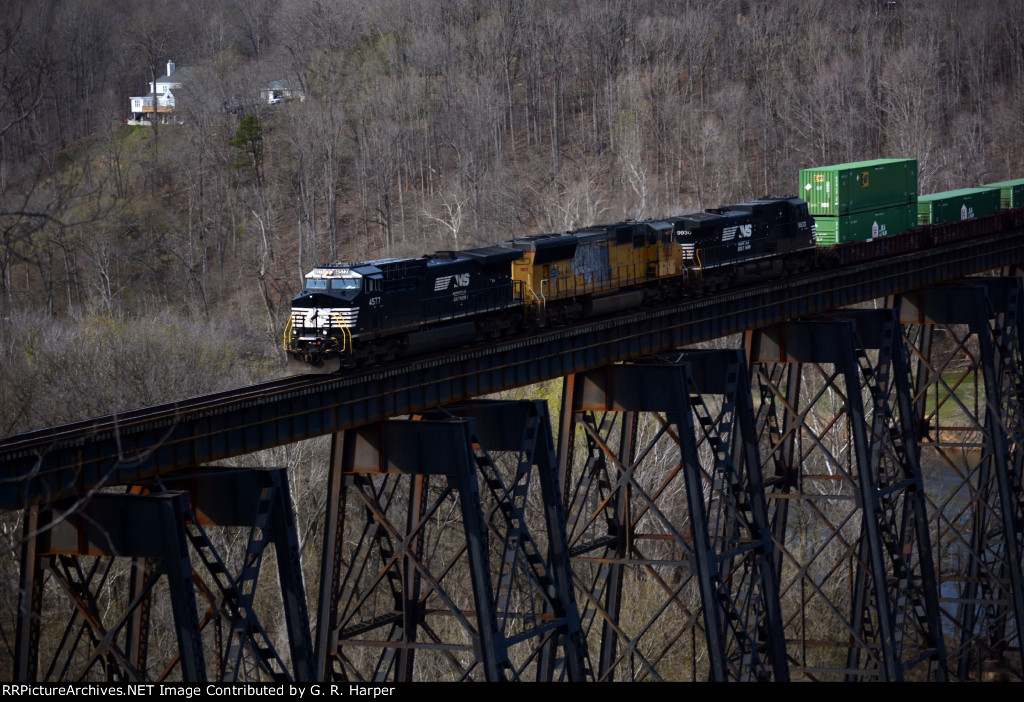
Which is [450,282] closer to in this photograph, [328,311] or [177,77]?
[328,311]

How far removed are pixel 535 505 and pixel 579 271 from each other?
12451 mm

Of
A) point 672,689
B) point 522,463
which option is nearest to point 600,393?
point 522,463

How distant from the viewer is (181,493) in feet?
49.4

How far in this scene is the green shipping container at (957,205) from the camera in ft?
130

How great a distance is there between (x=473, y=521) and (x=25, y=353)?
25.4m

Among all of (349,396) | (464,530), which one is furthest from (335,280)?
(464,530)

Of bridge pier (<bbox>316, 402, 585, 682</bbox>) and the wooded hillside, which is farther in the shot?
the wooded hillside

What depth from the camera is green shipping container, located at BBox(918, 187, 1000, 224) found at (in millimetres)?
39594

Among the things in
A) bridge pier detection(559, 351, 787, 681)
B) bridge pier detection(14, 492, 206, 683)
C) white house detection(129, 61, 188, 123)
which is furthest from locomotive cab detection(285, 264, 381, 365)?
white house detection(129, 61, 188, 123)

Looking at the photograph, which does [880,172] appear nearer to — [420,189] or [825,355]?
[825,355]

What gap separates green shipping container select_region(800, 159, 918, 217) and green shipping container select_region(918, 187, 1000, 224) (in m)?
0.77

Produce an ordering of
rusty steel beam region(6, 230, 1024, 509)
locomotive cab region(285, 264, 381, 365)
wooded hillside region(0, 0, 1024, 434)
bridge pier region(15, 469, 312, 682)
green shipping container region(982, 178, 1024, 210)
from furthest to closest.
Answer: wooded hillside region(0, 0, 1024, 434), green shipping container region(982, 178, 1024, 210), locomotive cab region(285, 264, 381, 365), bridge pier region(15, 469, 312, 682), rusty steel beam region(6, 230, 1024, 509)

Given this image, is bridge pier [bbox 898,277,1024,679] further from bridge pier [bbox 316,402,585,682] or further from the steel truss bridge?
bridge pier [bbox 316,402,585,682]

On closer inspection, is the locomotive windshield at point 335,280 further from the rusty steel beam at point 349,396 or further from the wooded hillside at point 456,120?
the wooded hillside at point 456,120
